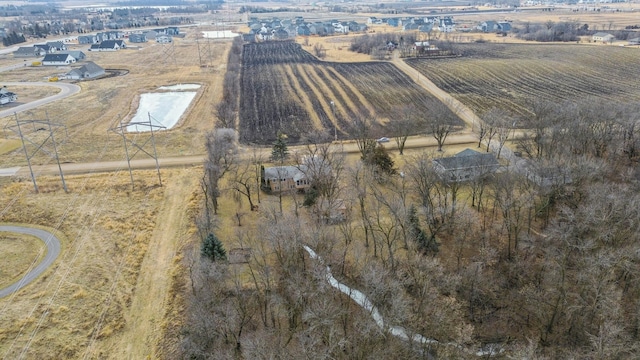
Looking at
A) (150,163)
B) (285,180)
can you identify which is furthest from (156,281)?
(150,163)

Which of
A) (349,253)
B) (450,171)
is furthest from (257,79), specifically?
(349,253)

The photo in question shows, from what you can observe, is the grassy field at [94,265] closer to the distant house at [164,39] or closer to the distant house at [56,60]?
the distant house at [56,60]

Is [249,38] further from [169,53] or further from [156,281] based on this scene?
[156,281]

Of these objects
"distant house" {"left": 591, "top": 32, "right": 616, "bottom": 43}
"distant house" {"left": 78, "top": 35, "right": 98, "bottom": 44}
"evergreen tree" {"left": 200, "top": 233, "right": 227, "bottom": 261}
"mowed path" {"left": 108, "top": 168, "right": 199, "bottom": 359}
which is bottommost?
"mowed path" {"left": 108, "top": 168, "right": 199, "bottom": 359}

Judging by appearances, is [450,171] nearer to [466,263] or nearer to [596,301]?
[466,263]

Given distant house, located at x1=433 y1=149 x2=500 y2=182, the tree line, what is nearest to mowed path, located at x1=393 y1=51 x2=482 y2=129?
distant house, located at x1=433 y1=149 x2=500 y2=182

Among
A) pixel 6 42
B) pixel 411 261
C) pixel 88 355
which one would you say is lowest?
pixel 88 355

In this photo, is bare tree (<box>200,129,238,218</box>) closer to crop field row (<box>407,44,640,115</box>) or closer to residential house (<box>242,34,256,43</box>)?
crop field row (<box>407,44,640,115</box>)
